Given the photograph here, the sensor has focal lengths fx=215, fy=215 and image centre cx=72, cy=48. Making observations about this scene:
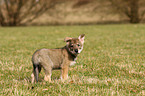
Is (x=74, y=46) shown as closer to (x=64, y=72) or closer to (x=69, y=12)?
(x=64, y=72)

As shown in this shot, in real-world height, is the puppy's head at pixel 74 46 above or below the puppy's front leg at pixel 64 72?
above

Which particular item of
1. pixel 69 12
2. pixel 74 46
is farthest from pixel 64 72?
pixel 69 12

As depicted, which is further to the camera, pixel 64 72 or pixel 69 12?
pixel 69 12

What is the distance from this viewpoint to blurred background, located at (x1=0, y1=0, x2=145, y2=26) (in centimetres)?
2789

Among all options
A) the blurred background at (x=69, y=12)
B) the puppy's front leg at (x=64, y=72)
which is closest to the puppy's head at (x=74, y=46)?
the puppy's front leg at (x=64, y=72)

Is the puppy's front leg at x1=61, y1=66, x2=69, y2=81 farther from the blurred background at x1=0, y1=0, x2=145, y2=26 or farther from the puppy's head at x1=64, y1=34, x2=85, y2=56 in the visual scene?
the blurred background at x1=0, y1=0, x2=145, y2=26

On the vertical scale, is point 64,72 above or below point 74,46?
below

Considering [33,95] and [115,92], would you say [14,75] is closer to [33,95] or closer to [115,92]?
[33,95]

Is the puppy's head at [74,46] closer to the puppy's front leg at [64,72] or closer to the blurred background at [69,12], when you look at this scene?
the puppy's front leg at [64,72]

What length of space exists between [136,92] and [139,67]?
1.83 m

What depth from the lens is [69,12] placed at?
3100cm

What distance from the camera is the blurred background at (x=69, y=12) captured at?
27.9 metres

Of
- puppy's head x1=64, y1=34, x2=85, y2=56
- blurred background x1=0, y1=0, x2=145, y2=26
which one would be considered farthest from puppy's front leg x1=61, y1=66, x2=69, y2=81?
blurred background x1=0, y1=0, x2=145, y2=26

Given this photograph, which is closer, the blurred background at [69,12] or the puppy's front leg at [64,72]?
the puppy's front leg at [64,72]
